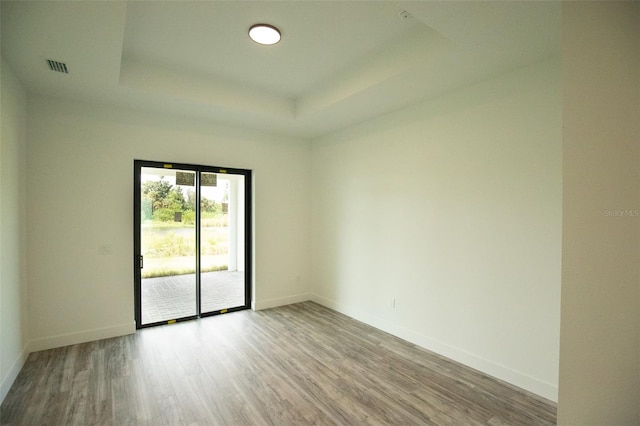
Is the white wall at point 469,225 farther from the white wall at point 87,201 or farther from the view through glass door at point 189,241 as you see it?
the white wall at point 87,201

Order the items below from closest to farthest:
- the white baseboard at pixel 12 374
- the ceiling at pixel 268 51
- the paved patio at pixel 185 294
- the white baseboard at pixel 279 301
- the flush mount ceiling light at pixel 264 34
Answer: the ceiling at pixel 268 51 → the white baseboard at pixel 12 374 → the flush mount ceiling light at pixel 264 34 → the paved patio at pixel 185 294 → the white baseboard at pixel 279 301

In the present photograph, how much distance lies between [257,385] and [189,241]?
8.19 feet

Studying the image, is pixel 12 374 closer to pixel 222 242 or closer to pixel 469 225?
pixel 222 242

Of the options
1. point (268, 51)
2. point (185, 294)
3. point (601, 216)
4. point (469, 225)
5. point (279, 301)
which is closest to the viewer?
point (601, 216)

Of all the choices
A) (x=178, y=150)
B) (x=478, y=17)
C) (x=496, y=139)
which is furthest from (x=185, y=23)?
(x=496, y=139)

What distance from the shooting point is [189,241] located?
449cm

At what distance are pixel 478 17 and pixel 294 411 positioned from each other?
3242mm

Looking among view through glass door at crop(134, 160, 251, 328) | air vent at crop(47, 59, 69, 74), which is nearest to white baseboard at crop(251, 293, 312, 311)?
view through glass door at crop(134, 160, 251, 328)

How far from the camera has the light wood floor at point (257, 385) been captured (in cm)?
233

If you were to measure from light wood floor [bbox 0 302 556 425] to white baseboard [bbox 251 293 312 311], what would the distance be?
1043 mm

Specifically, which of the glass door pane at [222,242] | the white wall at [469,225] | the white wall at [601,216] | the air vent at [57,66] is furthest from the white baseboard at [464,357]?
the air vent at [57,66]

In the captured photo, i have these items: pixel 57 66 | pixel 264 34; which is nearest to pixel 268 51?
pixel 264 34

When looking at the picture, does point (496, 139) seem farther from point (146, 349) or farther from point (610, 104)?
point (146, 349)

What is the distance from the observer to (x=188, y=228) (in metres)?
4.47
